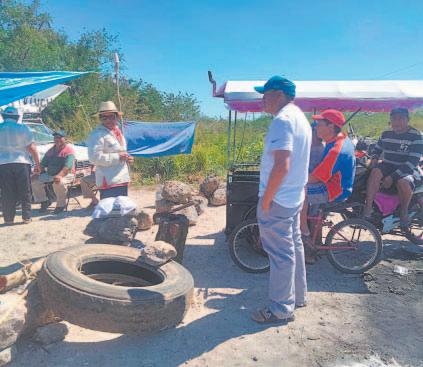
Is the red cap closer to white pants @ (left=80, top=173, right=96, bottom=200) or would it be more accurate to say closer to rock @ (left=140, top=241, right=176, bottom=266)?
rock @ (left=140, top=241, right=176, bottom=266)

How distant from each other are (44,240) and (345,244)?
14.2 ft

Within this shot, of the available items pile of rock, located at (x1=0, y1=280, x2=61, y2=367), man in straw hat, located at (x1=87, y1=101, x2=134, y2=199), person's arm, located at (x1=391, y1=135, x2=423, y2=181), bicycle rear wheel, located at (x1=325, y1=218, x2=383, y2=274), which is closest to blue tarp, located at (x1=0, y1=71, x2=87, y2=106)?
man in straw hat, located at (x1=87, y1=101, x2=134, y2=199)

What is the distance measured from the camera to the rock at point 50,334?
113 inches

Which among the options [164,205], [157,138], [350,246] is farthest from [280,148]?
[157,138]

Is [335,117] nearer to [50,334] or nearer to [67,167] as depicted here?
[50,334]

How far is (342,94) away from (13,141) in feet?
16.9

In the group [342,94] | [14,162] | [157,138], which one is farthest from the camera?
[157,138]

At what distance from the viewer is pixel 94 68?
23.1 meters

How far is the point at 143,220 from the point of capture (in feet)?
19.7

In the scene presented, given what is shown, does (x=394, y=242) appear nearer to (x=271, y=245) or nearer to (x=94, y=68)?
(x=271, y=245)

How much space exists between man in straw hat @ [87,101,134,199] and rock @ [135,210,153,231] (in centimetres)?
72

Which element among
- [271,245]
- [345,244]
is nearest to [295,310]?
[271,245]

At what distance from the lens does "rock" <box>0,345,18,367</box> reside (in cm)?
257

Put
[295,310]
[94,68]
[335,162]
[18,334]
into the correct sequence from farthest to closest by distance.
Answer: [94,68]
[335,162]
[295,310]
[18,334]
